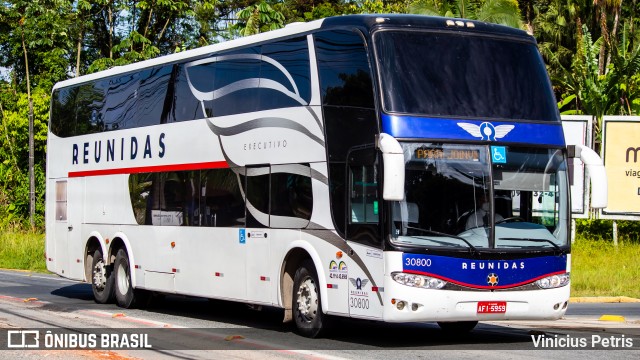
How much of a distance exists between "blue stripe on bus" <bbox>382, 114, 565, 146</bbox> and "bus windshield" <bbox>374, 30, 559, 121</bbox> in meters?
0.11

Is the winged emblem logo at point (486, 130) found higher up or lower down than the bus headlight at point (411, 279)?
higher up

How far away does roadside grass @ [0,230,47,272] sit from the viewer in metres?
36.4

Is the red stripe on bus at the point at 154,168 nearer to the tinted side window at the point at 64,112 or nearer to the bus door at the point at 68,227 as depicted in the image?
the bus door at the point at 68,227

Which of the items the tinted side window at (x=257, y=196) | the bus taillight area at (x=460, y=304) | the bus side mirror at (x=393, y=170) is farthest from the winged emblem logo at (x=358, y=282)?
the tinted side window at (x=257, y=196)

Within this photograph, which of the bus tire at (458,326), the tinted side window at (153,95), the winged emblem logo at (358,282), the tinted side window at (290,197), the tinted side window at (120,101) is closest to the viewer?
the winged emblem logo at (358,282)

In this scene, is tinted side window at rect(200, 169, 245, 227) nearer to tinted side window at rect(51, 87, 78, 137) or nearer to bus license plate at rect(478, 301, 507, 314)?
bus license plate at rect(478, 301, 507, 314)

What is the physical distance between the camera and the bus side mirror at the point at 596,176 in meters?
13.8

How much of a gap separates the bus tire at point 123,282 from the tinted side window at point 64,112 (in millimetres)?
3293

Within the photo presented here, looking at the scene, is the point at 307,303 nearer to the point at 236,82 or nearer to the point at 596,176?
the point at 236,82

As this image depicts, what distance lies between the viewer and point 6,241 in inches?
1540

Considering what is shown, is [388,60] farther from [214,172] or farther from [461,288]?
[214,172]

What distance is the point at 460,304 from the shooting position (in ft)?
43.0

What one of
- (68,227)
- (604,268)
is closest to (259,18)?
(604,268)

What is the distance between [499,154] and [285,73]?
3.42 m
